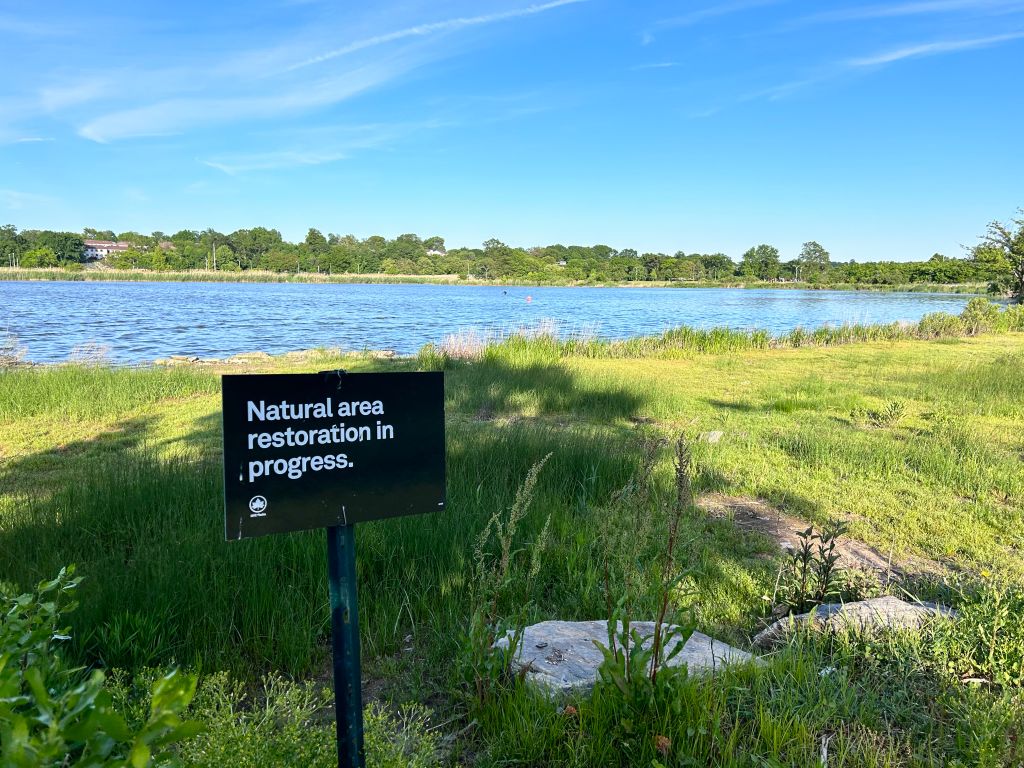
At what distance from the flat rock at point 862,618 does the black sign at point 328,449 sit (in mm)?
1741

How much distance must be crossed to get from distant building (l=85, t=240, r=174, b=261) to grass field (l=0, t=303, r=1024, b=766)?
12157cm

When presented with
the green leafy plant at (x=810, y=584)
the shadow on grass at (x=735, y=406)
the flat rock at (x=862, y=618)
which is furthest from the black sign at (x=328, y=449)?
the shadow on grass at (x=735, y=406)

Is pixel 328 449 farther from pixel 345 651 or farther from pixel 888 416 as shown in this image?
pixel 888 416

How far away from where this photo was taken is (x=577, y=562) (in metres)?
3.63

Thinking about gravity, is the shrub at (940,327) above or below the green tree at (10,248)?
below

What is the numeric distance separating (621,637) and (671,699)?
0.24 meters

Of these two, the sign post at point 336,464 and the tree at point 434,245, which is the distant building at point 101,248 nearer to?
the tree at point 434,245

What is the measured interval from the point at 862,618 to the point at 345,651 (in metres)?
2.21

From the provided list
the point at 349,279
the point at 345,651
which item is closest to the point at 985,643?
the point at 345,651

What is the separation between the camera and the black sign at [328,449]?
1.74 meters

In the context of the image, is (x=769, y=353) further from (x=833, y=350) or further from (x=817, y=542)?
(x=817, y=542)

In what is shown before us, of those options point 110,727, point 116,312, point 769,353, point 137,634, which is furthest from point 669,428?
point 116,312

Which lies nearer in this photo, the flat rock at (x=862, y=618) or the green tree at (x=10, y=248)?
the flat rock at (x=862, y=618)

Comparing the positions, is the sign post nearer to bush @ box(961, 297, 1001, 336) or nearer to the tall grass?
the tall grass
